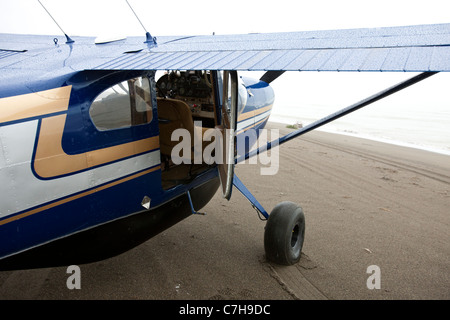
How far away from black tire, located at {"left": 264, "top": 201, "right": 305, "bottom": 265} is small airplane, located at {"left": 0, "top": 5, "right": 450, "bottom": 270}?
0.05 feet

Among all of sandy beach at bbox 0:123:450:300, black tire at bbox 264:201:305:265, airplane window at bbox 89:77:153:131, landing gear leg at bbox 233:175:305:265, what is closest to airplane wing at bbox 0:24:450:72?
airplane window at bbox 89:77:153:131

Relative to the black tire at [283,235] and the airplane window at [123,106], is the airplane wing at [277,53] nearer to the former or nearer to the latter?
the airplane window at [123,106]

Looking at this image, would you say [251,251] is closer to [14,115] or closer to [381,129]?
[14,115]

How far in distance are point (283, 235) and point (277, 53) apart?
190 centimetres

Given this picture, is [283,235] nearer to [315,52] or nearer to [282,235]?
[282,235]

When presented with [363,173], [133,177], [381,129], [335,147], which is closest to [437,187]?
[363,173]

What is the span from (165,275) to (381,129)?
47.3 ft

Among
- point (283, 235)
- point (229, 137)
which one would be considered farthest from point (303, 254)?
point (229, 137)

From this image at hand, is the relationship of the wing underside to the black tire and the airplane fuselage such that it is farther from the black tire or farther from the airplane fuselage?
the black tire

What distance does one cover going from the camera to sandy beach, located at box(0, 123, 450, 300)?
3182 mm

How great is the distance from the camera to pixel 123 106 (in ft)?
9.09

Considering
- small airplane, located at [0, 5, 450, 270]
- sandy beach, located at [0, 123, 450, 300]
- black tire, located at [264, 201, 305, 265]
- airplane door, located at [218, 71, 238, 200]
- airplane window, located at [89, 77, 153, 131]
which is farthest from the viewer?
black tire, located at [264, 201, 305, 265]

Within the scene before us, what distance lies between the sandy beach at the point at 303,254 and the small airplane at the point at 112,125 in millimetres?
452
